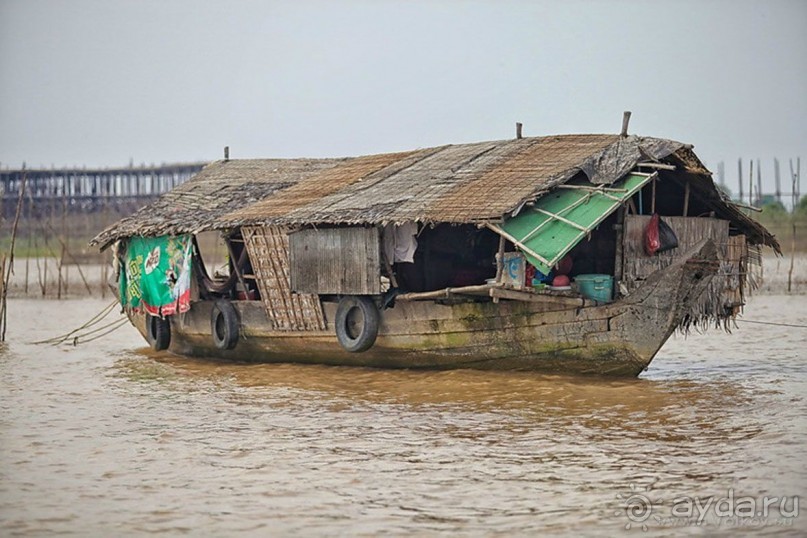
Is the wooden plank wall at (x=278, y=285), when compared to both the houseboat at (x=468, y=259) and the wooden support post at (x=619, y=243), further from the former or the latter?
the wooden support post at (x=619, y=243)

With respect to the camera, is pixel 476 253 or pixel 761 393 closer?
pixel 761 393

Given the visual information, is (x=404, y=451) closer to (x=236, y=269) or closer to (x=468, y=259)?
(x=468, y=259)

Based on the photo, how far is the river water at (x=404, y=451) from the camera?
6.52 metres

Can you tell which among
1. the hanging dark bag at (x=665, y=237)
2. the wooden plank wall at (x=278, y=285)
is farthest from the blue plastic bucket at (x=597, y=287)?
the wooden plank wall at (x=278, y=285)

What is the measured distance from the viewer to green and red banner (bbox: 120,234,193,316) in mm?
14156

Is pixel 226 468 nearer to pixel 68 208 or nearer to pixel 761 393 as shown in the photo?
pixel 761 393

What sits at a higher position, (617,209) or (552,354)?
(617,209)

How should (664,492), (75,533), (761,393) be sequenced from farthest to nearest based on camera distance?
(761,393) → (664,492) → (75,533)

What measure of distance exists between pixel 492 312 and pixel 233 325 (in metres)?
3.77

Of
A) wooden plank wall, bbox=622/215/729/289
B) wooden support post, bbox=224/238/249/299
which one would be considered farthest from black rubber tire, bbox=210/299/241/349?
wooden plank wall, bbox=622/215/729/289

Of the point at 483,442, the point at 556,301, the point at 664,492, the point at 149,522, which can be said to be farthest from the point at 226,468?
the point at 556,301

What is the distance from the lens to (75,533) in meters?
6.39

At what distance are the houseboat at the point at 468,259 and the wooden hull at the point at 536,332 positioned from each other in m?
0.01

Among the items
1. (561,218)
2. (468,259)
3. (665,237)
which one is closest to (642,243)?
(665,237)
